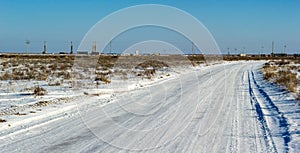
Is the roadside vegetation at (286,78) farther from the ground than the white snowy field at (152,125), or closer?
farther from the ground

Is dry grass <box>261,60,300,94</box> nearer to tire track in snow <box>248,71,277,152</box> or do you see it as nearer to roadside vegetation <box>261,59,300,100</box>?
roadside vegetation <box>261,59,300,100</box>

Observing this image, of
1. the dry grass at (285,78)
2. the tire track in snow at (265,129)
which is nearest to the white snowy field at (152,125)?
the tire track in snow at (265,129)

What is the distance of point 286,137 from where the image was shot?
734 centimetres

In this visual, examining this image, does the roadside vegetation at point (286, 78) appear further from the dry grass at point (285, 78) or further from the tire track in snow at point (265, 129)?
the tire track in snow at point (265, 129)

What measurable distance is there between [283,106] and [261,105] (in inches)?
27.2

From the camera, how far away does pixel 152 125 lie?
8.62 meters

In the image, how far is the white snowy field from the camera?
263 inches

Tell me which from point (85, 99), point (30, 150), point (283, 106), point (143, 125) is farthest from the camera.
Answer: point (85, 99)

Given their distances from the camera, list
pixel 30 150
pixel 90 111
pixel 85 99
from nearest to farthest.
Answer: pixel 30 150, pixel 90 111, pixel 85 99

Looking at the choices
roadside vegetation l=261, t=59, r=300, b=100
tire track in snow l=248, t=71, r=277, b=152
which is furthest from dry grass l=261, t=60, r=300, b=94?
tire track in snow l=248, t=71, r=277, b=152

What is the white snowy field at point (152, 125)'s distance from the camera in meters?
6.68

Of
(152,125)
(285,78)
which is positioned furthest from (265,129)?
(285,78)

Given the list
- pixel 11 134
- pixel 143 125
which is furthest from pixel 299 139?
pixel 11 134

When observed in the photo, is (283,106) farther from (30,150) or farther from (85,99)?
(30,150)
